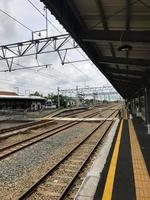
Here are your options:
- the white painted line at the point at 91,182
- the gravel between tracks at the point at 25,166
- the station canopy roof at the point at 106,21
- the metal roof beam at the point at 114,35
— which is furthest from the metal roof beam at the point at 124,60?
the gravel between tracks at the point at 25,166

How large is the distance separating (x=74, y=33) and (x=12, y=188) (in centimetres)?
454

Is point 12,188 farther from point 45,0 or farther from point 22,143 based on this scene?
point 22,143

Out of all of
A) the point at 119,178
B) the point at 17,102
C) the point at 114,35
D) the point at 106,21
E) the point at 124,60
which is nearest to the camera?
the point at 119,178

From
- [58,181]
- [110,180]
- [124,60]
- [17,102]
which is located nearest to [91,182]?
[110,180]

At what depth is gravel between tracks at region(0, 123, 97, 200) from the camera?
8.65 metres

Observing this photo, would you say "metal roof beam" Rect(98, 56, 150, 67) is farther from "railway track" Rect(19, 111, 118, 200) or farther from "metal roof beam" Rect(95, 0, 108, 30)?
"railway track" Rect(19, 111, 118, 200)

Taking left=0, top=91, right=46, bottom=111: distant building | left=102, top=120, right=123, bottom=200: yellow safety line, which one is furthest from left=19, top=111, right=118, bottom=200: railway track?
left=0, top=91, right=46, bottom=111: distant building

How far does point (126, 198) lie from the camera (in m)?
6.60

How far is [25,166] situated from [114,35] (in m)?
5.81

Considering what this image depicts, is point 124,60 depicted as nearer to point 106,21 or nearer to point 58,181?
point 106,21

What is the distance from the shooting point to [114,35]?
936cm

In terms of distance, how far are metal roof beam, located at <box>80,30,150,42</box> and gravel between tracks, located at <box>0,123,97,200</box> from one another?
15.0ft

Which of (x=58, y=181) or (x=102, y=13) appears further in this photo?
(x=58, y=181)

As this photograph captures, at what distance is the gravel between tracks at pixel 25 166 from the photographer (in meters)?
8.65
